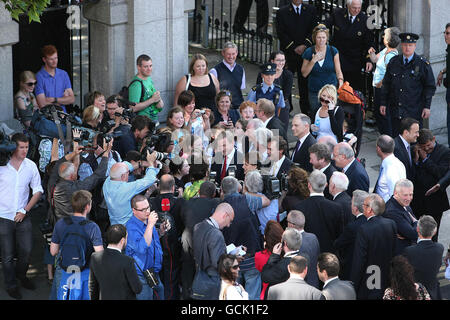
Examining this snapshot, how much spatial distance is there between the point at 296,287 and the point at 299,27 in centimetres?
765

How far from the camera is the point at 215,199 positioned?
34.9 ft

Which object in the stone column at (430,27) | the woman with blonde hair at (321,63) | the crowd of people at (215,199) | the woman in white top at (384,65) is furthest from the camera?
the stone column at (430,27)

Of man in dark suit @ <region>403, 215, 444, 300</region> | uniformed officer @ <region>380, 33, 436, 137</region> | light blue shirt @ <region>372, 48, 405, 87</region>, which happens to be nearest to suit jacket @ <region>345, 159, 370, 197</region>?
man in dark suit @ <region>403, 215, 444, 300</region>

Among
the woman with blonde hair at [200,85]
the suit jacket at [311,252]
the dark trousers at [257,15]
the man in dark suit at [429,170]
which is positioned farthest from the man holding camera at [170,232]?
the dark trousers at [257,15]

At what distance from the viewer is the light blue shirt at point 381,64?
1512cm

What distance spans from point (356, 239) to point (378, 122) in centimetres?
540

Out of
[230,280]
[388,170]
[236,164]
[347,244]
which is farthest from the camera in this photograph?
[236,164]

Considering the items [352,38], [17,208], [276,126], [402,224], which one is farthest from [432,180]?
[17,208]

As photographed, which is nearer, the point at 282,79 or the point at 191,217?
the point at 191,217

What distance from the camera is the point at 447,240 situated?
12.9 meters

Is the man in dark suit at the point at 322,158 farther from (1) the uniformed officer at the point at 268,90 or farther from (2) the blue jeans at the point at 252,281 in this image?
(1) the uniformed officer at the point at 268,90

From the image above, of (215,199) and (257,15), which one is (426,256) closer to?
(215,199)

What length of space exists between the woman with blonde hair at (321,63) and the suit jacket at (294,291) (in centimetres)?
619

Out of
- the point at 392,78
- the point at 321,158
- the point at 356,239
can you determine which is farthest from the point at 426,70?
the point at 356,239
